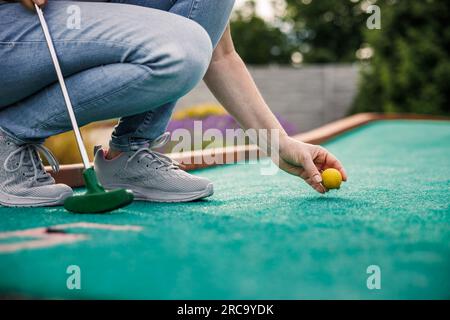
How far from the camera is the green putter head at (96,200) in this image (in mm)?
1613

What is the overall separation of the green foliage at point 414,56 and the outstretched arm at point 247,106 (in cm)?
717

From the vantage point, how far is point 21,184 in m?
1.90

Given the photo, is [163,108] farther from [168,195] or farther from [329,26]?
[329,26]

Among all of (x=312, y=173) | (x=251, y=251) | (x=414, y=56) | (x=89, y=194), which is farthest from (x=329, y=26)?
(x=251, y=251)

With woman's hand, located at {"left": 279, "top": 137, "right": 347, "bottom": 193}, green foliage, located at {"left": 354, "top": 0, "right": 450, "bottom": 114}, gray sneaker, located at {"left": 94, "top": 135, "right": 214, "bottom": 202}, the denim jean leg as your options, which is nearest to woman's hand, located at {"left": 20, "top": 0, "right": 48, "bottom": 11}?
the denim jean leg

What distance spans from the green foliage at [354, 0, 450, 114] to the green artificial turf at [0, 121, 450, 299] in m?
7.19

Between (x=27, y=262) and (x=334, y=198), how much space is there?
3.68 feet

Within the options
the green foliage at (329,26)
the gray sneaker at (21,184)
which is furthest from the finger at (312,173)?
the green foliage at (329,26)

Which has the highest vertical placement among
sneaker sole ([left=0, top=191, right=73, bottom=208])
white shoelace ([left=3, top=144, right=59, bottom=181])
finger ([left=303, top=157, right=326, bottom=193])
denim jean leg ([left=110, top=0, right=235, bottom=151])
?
denim jean leg ([left=110, top=0, right=235, bottom=151])

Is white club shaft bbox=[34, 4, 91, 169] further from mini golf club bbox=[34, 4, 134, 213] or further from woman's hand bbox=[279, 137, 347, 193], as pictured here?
woman's hand bbox=[279, 137, 347, 193]

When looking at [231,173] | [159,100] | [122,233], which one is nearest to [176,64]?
[159,100]

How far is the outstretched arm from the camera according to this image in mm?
2033

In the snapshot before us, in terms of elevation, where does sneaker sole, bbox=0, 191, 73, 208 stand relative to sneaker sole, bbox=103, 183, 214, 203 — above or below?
above

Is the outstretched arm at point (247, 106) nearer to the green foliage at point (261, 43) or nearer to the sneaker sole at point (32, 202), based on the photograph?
the sneaker sole at point (32, 202)
